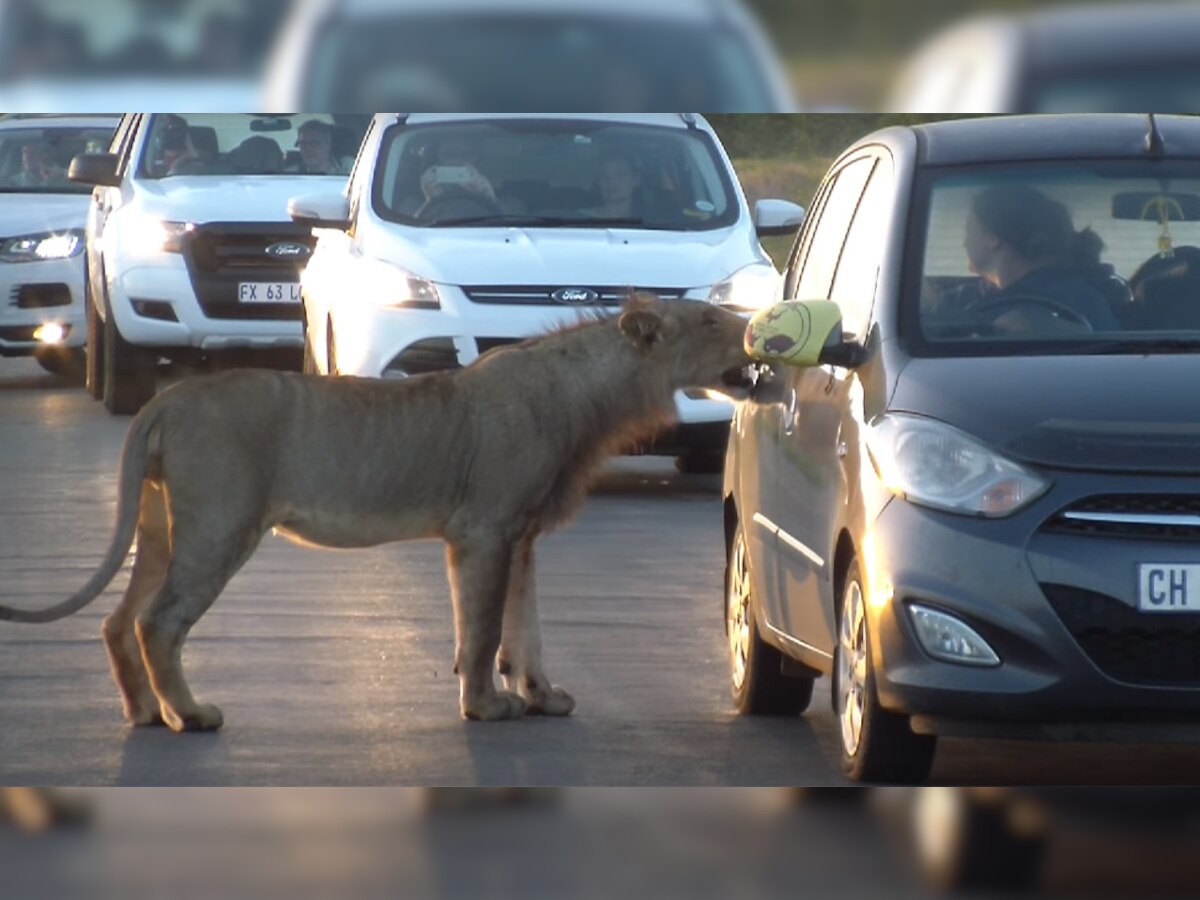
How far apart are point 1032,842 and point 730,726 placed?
8.05ft

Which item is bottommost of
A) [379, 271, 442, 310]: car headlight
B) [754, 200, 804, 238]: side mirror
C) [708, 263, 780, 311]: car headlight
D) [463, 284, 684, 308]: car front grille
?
[463, 284, 684, 308]: car front grille

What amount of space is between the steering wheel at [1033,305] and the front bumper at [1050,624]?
954 millimetres

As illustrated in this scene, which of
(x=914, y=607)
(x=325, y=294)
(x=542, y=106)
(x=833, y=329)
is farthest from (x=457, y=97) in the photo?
(x=325, y=294)

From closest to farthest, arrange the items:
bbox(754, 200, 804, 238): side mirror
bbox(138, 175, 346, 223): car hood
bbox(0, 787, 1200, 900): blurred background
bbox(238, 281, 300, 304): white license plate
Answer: bbox(0, 787, 1200, 900): blurred background
bbox(754, 200, 804, 238): side mirror
bbox(138, 175, 346, 223): car hood
bbox(238, 281, 300, 304): white license plate

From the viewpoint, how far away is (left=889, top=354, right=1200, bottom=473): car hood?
335 inches

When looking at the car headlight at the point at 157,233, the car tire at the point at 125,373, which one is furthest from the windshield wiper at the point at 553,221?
the car tire at the point at 125,373

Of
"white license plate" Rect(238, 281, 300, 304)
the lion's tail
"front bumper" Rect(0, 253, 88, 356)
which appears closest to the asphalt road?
"front bumper" Rect(0, 253, 88, 356)

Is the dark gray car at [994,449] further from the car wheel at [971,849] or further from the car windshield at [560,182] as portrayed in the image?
the car windshield at [560,182]

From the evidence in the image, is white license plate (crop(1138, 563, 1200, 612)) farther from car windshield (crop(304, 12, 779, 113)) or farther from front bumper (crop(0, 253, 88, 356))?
front bumper (crop(0, 253, 88, 356))

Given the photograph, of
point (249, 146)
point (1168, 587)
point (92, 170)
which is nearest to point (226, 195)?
point (249, 146)

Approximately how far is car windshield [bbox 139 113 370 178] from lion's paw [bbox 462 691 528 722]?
6.01 ft

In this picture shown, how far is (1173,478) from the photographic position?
844 cm

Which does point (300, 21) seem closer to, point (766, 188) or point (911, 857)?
point (911, 857)

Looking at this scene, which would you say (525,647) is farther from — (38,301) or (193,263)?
(38,301)
